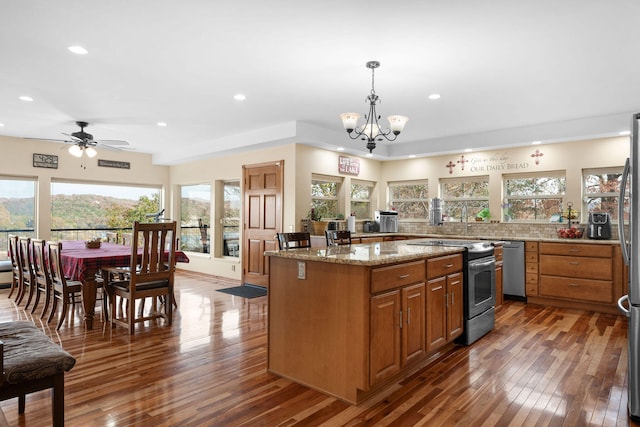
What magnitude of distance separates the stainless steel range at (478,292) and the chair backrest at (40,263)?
4.53 meters

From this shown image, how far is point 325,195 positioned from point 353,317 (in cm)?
447

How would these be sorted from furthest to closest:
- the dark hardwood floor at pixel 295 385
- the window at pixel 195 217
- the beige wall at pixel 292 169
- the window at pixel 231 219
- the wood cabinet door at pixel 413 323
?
the window at pixel 195 217 < the window at pixel 231 219 < the beige wall at pixel 292 169 < the wood cabinet door at pixel 413 323 < the dark hardwood floor at pixel 295 385

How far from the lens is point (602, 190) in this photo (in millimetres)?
5605

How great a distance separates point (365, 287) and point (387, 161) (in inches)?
227

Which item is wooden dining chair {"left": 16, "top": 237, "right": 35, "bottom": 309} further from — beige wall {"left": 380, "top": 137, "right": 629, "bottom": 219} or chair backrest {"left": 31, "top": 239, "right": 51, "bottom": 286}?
beige wall {"left": 380, "top": 137, "right": 629, "bottom": 219}

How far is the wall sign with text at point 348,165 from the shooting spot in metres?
6.83

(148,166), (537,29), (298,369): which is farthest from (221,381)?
(148,166)

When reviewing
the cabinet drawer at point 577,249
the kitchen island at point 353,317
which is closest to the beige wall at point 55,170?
the kitchen island at point 353,317

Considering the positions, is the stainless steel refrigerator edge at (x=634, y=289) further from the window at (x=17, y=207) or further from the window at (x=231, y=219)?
the window at (x=17, y=207)

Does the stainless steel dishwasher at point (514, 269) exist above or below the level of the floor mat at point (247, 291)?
above

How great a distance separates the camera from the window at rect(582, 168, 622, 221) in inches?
217

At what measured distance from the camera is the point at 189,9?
258 cm

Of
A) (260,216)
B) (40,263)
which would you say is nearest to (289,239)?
(260,216)

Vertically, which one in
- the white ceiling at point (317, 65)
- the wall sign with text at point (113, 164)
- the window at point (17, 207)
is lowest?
the window at point (17, 207)
